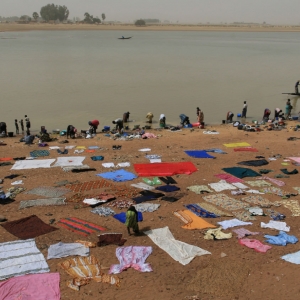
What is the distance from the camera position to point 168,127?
21953 mm

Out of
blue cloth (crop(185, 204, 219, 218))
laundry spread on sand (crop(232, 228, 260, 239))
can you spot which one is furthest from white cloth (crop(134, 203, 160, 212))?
laundry spread on sand (crop(232, 228, 260, 239))

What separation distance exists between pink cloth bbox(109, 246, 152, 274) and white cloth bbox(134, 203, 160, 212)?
2.19m

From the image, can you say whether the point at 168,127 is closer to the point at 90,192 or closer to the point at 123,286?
the point at 90,192

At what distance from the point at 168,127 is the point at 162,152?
225 inches

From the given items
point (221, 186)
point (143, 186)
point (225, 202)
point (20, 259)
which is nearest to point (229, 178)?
point (221, 186)

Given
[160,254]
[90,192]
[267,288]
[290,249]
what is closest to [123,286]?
[160,254]

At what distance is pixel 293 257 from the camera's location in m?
8.14

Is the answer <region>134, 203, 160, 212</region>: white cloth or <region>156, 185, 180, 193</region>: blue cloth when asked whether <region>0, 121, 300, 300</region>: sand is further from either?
<region>156, 185, 180, 193</region>: blue cloth

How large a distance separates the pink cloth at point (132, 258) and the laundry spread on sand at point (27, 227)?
201 centimetres

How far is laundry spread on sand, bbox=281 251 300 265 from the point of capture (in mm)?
7984

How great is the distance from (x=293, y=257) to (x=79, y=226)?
16.3 ft

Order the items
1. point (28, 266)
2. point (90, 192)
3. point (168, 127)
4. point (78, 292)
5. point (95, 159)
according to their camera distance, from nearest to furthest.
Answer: point (78, 292) < point (28, 266) < point (90, 192) < point (95, 159) < point (168, 127)

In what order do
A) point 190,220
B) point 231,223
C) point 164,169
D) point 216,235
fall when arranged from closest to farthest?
point 216,235 < point 231,223 < point 190,220 < point 164,169

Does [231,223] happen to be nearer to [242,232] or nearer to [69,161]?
[242,232]
